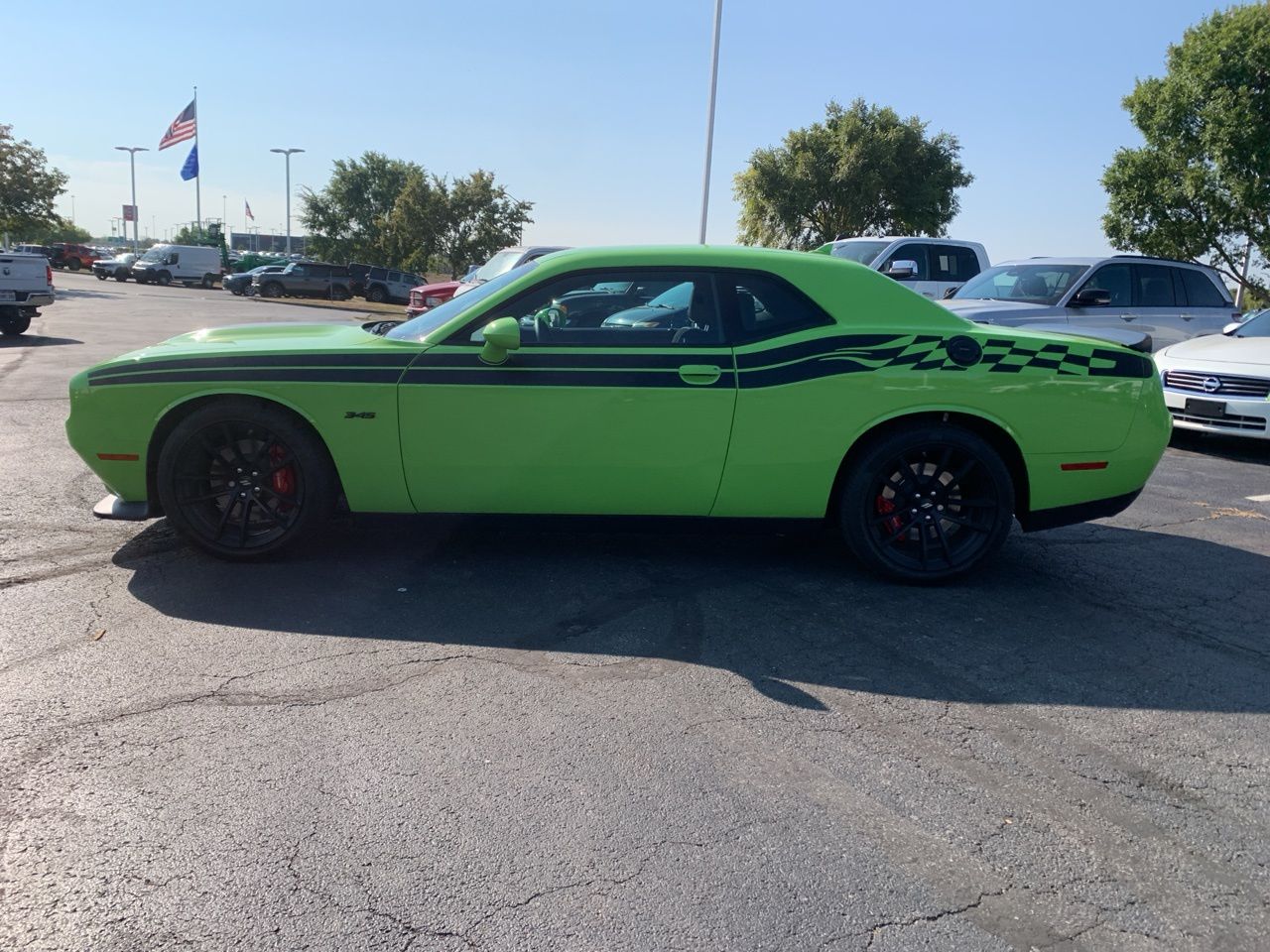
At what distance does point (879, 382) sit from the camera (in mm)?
→ 4699

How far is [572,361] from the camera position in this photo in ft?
15.1

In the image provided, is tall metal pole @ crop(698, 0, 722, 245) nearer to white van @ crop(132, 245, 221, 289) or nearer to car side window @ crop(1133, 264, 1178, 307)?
car side window @ crop(1133, 264, 1178, 307)

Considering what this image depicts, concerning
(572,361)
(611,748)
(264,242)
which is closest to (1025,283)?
(572,361)

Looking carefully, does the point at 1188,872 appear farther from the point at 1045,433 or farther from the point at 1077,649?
the point at 1045,433

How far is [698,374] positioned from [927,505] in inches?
51.3

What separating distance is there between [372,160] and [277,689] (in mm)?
59224

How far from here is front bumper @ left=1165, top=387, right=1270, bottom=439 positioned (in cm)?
892

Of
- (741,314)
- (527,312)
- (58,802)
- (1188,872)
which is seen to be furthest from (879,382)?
(58,802)

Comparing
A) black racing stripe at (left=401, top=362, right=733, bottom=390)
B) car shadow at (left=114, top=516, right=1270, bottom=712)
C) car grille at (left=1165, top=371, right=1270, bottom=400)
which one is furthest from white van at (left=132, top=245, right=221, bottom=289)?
black racing stripe at (left=401, top=362, right=733, bottom=390)

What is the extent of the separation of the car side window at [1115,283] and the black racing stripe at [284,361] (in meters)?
9.18

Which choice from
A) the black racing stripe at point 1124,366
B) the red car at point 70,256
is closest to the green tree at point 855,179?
the black racing stripe at point 1124,366

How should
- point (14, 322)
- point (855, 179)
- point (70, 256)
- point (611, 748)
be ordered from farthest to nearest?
point (70, 256)
point (855, 179)
point (14, 322)
point (611, 748)

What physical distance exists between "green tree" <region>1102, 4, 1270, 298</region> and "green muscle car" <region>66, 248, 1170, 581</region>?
24.8 metres

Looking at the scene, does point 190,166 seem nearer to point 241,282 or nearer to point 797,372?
point 241,282
